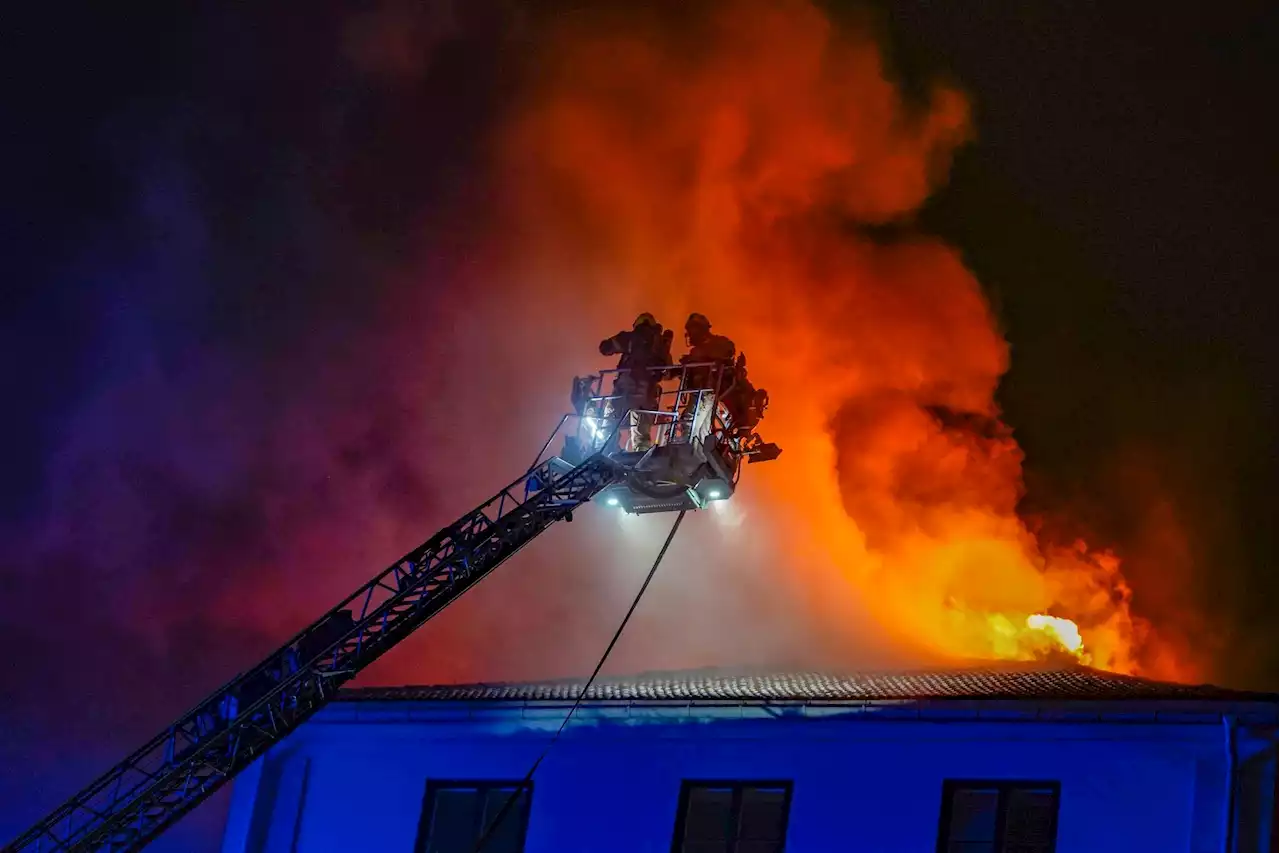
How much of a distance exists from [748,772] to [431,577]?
4.48 meters

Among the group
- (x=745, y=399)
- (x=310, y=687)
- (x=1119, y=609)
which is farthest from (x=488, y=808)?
(x=1119, y=609)

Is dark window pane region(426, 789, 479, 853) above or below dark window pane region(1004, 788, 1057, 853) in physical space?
below

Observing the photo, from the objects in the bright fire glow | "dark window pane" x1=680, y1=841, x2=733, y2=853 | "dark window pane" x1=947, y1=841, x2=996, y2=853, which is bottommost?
"dark window pane" x1=680, y1=841, x2=733, y2=853

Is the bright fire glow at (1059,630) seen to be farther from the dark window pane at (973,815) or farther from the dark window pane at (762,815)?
the dark window pane at (762,815)

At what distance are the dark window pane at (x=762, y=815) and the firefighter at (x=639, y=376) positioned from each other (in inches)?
194

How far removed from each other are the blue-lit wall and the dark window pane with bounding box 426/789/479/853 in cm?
24

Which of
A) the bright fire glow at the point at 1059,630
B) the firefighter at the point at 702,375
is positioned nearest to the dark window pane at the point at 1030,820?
the firefighter at the point at 702,375

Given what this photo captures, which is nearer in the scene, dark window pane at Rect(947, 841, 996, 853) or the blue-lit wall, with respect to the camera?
the blue-lit wall

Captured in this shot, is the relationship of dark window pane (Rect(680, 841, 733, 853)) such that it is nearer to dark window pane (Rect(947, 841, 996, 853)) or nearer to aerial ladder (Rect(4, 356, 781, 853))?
dark window pane (Rect(947, 841, 996, 853))

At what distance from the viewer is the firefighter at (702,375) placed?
17422 millimetres

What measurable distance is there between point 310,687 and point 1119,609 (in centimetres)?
2320

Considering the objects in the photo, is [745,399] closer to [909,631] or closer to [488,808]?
[488,808]

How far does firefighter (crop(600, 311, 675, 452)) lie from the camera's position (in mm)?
17953

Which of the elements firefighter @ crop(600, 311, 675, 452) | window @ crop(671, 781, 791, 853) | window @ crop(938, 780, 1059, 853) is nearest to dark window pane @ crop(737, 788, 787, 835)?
window @ crop(671, 781, 791, 853)
